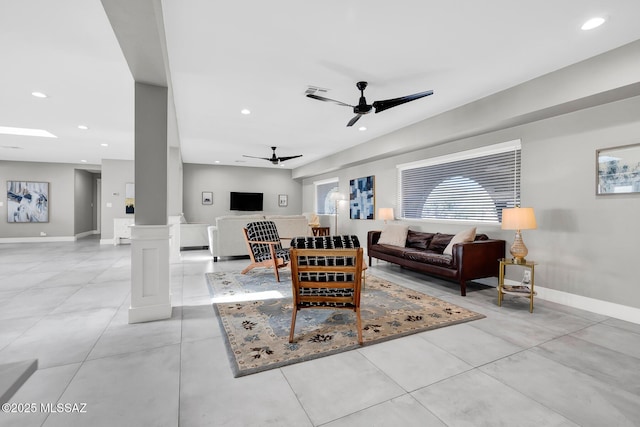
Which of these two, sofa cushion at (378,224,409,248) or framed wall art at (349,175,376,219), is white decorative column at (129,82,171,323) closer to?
sofa cushion at (378,224,409,248)

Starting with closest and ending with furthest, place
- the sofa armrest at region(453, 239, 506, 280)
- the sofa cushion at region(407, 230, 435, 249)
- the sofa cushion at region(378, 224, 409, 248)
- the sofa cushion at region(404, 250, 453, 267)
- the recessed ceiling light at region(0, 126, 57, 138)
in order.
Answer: the sofa armrest at region(453, 239, 506, 280) → the sofa cushion at region(404, 250, 453, 267) → the sofa cushion at region(407, 230, 435, 249) → the sofa cushion at region(378, 224, 409, 248) → the recessed ceiling light at region(0, 126, 57, 138)

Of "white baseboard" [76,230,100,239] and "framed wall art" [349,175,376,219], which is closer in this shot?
"framed wall art" [349,175,376,219]

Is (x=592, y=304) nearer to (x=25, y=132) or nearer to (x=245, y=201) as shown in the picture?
(x=245, y=201)

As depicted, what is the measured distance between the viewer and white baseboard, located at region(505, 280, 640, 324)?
3076 mm

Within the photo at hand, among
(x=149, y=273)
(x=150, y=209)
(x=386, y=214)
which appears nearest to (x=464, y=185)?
(x=386, y=214)

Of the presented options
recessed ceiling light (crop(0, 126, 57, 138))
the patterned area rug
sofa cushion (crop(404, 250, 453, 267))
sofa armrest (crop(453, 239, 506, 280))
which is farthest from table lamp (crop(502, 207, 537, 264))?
recessed ceiling light (crop(0, 126, 57, 138))

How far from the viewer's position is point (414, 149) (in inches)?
228

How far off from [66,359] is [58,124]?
530cm

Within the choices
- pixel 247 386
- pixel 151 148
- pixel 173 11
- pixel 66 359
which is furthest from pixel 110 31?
pixel 247 386

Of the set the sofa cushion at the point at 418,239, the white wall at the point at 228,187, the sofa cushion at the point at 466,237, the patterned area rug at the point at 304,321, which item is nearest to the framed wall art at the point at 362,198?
the sofa cushion at the point at 418,239

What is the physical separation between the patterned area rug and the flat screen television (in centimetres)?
649

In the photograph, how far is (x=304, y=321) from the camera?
9.75 feet

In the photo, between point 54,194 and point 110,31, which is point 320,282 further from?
point 54,194

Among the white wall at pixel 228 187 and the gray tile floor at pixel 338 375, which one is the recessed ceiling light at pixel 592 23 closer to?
the gray tile floor at pixel 338 375
